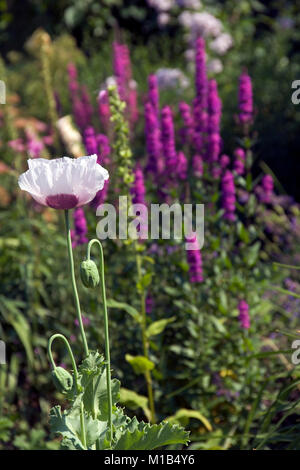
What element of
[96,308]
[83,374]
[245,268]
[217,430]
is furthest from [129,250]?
[83,374]

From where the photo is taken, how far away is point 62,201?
1337mm

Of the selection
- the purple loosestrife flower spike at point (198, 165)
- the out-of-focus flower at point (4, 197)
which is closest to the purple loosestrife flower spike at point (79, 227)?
the purple loosestrife flower spike at point (198, 165)

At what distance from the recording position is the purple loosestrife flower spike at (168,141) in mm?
2436

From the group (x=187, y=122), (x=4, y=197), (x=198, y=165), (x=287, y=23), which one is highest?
(x=287, y=23)

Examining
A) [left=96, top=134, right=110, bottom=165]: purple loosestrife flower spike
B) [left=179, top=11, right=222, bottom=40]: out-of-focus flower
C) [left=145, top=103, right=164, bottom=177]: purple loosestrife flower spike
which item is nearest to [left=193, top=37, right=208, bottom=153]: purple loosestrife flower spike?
[left=145, top=103, right=164, bottom=177]: purple loosestrife flower spike

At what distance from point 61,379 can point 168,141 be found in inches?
53.3

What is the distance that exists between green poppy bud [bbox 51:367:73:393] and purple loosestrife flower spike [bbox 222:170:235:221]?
1266mm

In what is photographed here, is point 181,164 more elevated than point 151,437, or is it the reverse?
point 181,164

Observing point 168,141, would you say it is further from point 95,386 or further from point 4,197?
point 4,197

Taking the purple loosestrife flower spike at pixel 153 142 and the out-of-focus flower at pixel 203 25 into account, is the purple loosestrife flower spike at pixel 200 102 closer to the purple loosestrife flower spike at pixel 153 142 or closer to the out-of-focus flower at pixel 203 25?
the purple loosestrife flower spike at pixel 153 142

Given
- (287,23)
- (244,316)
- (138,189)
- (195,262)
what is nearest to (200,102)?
Answer: (138,189)

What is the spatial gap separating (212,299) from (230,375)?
288mm

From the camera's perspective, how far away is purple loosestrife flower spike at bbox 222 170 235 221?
7.96 feet

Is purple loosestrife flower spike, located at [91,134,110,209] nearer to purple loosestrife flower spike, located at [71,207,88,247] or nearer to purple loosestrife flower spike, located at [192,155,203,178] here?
purple loosestrife flower spike, located at [71,207,88,247]
